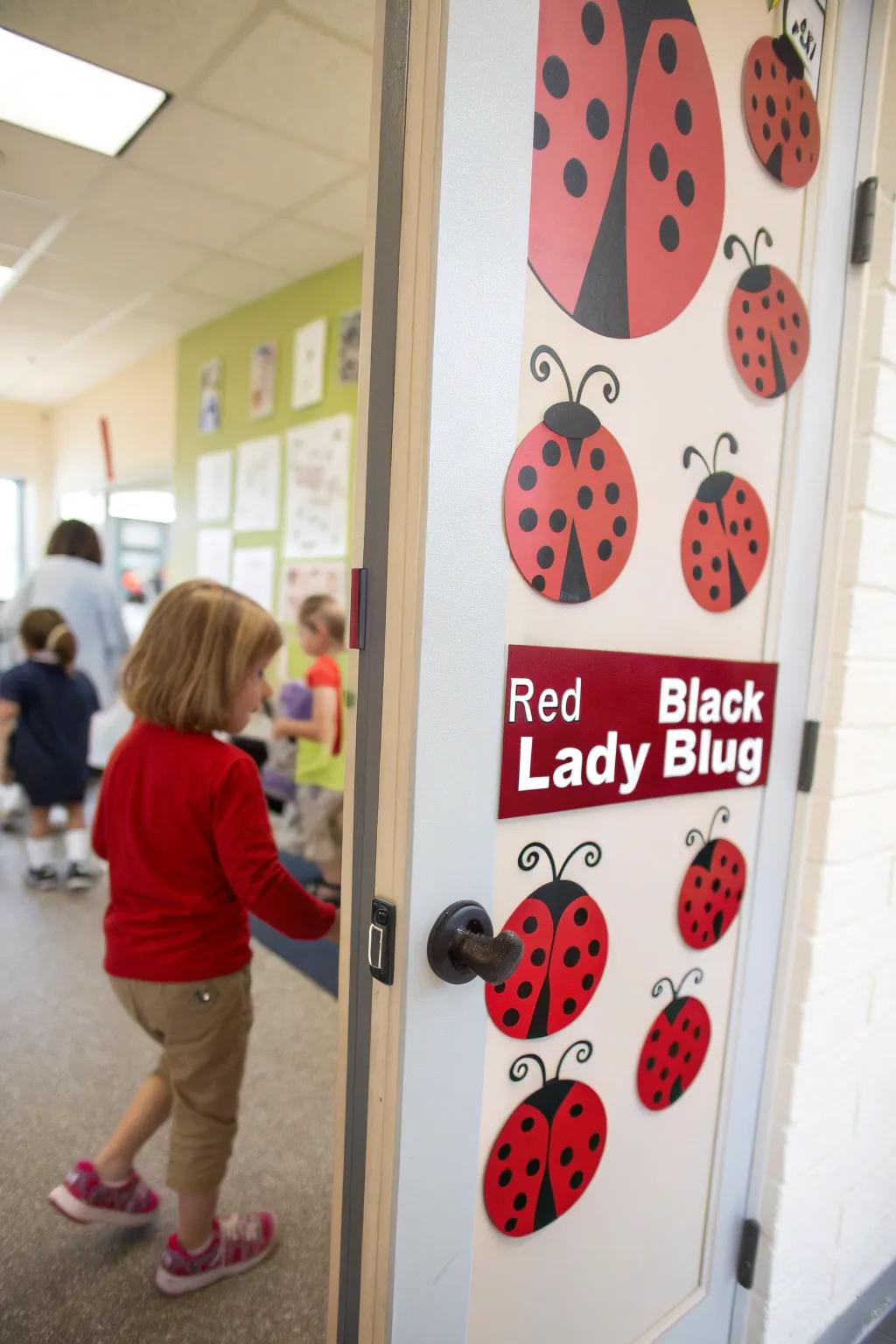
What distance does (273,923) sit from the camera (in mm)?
1261

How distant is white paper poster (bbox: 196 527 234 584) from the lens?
4020mm

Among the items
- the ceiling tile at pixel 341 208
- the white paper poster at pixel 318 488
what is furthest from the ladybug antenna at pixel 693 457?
the white paper poster at pixel 318 488

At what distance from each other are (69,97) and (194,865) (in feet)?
7.62

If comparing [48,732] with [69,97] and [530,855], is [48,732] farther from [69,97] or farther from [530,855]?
[530,855]

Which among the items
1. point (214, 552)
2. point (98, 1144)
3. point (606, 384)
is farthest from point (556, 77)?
point (214, 552)

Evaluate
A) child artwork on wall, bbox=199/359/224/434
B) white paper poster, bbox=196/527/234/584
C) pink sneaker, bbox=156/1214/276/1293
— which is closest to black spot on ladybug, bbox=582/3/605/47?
pink sneaker, bbox=156/1214/276/1293

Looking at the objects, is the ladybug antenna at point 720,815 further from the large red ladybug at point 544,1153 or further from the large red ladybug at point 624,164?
the large red ladybug at point 624,164

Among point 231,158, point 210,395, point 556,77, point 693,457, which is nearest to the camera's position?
point 556,77

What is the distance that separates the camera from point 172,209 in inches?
116

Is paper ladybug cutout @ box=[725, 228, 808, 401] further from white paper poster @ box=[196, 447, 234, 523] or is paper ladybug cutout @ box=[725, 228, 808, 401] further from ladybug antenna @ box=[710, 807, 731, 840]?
white paper poster @ box=[196, 447, 234, 523]

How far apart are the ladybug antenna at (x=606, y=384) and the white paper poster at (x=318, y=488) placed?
2.39 meters

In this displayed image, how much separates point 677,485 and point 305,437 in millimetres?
2752

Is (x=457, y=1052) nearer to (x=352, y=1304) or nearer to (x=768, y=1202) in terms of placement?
(x=352, y=1304)

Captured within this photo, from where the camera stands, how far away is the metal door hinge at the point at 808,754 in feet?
3.91
